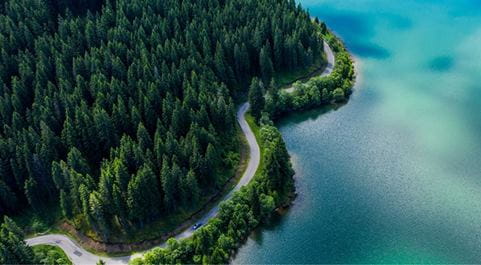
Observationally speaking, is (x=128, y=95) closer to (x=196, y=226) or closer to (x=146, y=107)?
(x=146, y=107)

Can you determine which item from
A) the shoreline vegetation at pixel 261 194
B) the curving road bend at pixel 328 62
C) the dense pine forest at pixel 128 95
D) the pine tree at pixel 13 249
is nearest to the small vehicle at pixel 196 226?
the shoreline vegetation at pixel 261 194

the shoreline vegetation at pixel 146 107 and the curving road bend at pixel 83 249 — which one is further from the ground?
the shoreline vegetation at pixel 146 107

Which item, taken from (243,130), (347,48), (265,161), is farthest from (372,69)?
(265,161)

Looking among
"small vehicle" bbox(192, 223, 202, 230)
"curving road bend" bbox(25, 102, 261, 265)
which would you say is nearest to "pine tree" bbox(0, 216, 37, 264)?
"curving road bend" bbox(25, 102, 261, 265)

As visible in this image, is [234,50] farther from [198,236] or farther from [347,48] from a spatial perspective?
[198,236]

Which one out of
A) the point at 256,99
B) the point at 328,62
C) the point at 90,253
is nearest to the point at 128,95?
the point at 256,99

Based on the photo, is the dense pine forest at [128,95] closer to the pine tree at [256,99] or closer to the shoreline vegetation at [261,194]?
the pine tree at [256,99]
